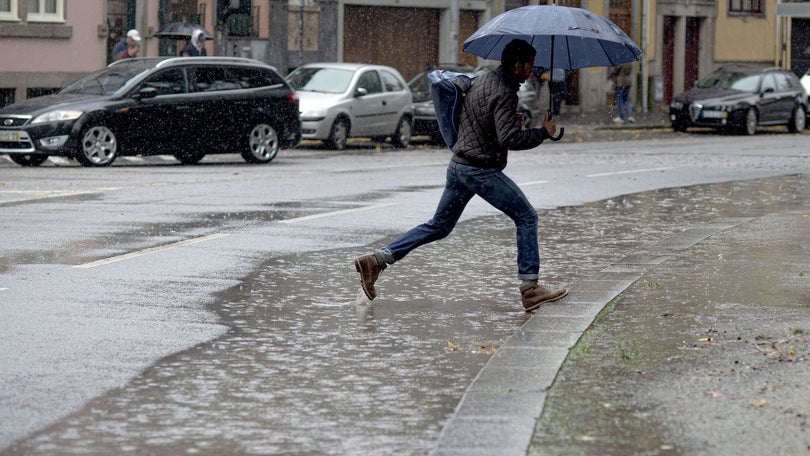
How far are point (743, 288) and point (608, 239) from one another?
386 cm

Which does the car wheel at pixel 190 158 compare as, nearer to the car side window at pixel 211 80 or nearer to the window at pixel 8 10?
the car side window at pixel 211 80

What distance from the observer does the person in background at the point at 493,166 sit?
9.20 metres

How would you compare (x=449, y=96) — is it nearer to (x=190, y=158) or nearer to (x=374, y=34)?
(x=190, y=158)

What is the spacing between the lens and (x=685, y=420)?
6.25 meters

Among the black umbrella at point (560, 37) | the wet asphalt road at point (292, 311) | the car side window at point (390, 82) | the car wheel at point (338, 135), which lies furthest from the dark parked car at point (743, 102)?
the black umbrella at point (560, 37)

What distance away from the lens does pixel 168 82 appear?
23.2 metres

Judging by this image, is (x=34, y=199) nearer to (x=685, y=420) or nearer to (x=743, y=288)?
(x=743, y=288)

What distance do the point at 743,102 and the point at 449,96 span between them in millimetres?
28339

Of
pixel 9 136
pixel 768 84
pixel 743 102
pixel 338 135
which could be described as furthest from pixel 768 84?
pixel 9 136

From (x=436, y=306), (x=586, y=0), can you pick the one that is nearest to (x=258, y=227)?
(x=436, y=306)

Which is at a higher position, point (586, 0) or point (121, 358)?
point (586, 0)

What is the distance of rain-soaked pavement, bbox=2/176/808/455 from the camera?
19.8ft

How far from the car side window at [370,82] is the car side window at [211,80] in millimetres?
5164

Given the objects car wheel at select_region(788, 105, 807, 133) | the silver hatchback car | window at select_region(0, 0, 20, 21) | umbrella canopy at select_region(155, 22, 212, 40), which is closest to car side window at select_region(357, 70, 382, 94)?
the silver hatchback car
